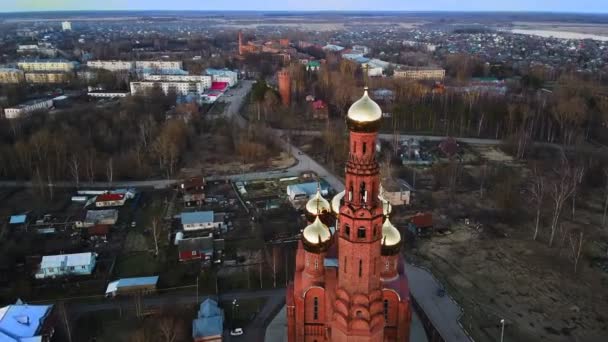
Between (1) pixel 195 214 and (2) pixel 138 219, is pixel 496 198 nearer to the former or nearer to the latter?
(1) pixel 195 214

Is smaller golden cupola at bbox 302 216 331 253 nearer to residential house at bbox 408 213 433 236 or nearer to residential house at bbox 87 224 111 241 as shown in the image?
residential house at bbox 408 213 433 236

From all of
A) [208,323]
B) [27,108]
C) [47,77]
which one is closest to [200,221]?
[208,323]

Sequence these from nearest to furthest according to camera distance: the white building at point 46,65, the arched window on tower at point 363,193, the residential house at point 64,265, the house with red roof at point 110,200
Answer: the arched window on tower at point 363,193
the residential house at point 64,265
the house with red roof at point 110,200
the white building at point 46,65

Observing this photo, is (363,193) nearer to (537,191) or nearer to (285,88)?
(537,191)

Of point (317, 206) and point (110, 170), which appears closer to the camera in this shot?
point (317, 206)

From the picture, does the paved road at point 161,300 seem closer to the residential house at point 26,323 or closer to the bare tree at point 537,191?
the residential house at point 26,323

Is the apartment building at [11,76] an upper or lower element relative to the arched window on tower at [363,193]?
lower

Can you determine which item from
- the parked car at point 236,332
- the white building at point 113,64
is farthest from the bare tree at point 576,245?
the white building at point 113,64
